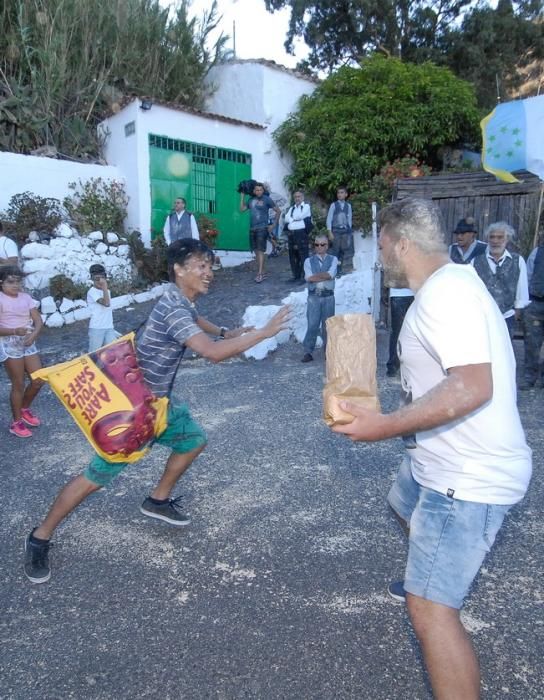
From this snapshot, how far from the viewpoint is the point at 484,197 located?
9.28 m

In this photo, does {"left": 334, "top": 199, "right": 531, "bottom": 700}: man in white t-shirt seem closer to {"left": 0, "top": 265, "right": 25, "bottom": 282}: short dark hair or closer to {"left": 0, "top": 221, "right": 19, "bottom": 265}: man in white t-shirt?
{"left": 0, "top": 265, "right": 25, "bottom": 282}: short dark hair

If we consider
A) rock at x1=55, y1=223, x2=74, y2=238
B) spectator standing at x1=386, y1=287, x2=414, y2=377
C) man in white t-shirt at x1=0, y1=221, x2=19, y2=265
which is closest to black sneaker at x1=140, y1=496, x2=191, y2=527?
spectator standing at x1=386, y1=287, x2=414, y2=377

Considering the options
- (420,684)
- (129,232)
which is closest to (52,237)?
(129,232)

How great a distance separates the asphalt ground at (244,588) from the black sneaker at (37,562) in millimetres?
73

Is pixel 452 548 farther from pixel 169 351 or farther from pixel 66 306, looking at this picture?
pixel 66 306

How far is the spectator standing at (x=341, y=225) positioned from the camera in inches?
401

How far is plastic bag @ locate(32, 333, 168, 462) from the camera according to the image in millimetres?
2697

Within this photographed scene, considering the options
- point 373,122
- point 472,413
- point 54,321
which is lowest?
point 54,321

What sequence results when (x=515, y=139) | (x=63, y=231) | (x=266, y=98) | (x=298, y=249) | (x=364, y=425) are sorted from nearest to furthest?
1. (x=364, y=425)
2. (x=515, y=139)
3. (x=298, y=249)
4. (x=63, y=231)
5. (x=266, y=98)

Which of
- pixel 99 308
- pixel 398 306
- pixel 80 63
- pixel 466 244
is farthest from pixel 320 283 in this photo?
pixel 80 63

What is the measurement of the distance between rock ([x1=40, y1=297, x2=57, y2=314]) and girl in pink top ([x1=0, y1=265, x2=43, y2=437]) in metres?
4.90

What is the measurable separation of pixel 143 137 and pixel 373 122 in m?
5.10

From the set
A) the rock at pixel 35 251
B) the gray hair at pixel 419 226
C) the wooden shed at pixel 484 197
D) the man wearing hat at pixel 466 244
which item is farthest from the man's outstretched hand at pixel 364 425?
the rock at pixel 35 251

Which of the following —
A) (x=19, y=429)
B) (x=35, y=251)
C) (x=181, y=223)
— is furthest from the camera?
(x=181, y=223)
